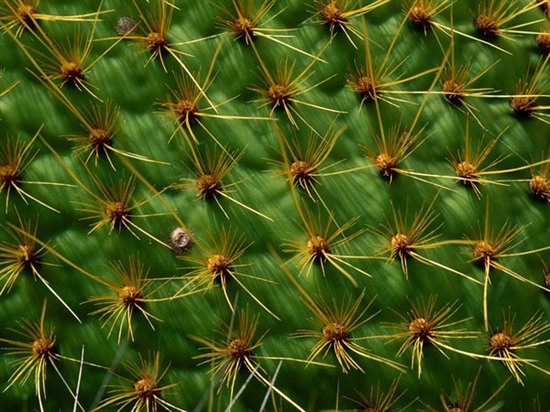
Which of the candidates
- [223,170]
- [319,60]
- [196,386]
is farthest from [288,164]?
[196,386]

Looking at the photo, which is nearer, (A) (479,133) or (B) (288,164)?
(B) (288,164)

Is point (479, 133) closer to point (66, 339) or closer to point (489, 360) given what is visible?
point (489, 360)

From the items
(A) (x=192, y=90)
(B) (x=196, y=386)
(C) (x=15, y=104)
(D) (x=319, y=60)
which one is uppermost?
(D) (x=319, y=60)

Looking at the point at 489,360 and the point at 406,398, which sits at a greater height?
the point at 489,360

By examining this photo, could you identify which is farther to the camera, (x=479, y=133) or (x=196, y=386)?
(x=479, y=133)

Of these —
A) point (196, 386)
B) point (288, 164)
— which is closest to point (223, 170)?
point (288, 164)

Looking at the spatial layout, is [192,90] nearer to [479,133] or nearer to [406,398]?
[479,133]
